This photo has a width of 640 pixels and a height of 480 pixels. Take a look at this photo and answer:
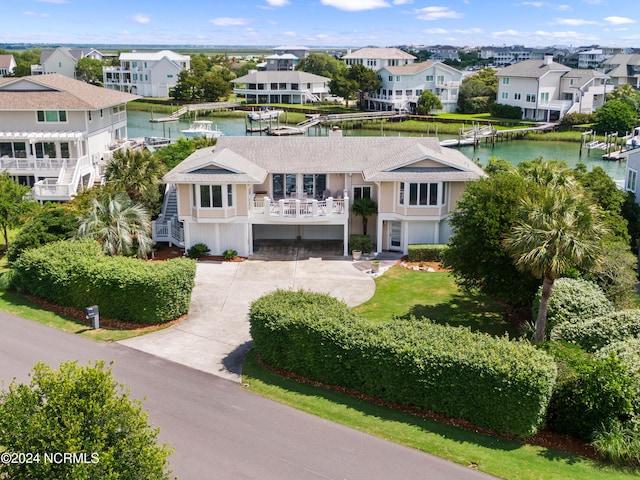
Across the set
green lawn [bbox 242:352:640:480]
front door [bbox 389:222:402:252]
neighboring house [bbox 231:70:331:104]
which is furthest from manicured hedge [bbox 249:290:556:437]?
neighboring house [bbox 231:70:331:104]

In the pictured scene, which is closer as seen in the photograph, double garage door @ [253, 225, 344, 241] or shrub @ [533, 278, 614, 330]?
shrub @ [533, 278, 614, 330]

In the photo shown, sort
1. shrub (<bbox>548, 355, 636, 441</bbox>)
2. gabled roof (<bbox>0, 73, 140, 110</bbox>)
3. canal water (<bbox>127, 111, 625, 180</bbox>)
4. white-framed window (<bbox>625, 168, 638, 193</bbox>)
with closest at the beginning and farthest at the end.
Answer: shrub (<bbox>548, 355, 636, 441</bbox>) → white-framed window (<bbox>625, 168, 638, 193</bbox>) → gabled roof (<bbox>0, 73, 140, 110</bbox>) → canal water (<bbox>127, 111, 625, 180</bbox>)

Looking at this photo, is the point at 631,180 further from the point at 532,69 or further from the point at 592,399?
the point at 532,69

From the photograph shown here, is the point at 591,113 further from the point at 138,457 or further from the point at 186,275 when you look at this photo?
the point at 138,457

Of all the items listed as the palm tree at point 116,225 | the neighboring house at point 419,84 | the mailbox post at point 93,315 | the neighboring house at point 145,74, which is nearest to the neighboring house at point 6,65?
the neighboring house at point 145,74

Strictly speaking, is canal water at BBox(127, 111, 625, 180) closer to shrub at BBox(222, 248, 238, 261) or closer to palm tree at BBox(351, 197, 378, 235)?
palm tree at BBox(351, 197, 378, 235)

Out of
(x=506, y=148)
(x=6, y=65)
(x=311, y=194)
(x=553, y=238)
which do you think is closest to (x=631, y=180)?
(x=311, y=194)
